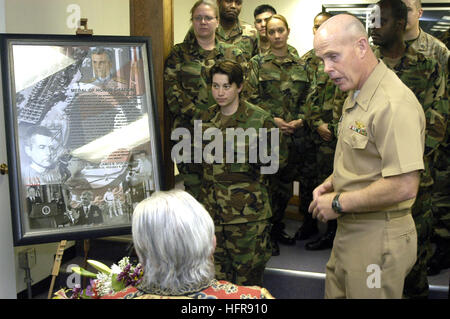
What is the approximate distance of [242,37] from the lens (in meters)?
3.84

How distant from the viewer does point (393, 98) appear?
181 centimetres

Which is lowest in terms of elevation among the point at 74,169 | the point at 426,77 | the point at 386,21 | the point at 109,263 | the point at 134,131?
the point at 109,263

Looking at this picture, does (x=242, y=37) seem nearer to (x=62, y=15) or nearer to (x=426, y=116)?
(x=62, y=15)

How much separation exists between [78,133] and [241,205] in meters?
0.98

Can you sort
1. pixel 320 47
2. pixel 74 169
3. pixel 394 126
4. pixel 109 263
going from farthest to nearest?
pixel 109 263
pixel 74 169
pixel 320 47
pixel 394 126

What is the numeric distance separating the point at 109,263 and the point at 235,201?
4.61 ft

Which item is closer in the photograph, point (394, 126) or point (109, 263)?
point (394, 126)

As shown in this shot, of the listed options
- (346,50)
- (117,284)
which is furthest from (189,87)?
(117,284)

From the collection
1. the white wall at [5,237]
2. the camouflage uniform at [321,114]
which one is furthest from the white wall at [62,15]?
the camouflage uniform at [321,114]

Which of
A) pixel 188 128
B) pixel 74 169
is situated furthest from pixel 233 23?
pixel 74 169

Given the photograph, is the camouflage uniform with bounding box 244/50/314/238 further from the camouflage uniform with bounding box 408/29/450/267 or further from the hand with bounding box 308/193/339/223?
the hand with bounding box 308/193/339/223

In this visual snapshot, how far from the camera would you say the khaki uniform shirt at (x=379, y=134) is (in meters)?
1.76

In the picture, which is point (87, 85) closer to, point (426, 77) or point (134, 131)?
point (134, 131)
